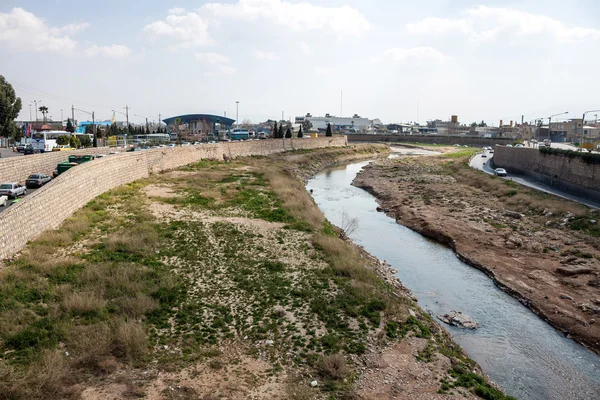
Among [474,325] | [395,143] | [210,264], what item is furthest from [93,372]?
[395,143]

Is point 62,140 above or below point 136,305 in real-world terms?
above

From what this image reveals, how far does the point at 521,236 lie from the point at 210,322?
22586mm

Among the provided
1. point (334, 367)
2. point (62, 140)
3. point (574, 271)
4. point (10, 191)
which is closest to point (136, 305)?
point (334, 367)

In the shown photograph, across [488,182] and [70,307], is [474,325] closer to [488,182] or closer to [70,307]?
[70,307]

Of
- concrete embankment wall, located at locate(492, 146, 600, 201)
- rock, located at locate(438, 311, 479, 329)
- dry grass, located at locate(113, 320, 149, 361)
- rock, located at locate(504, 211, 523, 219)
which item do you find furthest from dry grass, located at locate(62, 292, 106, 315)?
concrete embankment wall, located at locate(492, 146, 600, 201)

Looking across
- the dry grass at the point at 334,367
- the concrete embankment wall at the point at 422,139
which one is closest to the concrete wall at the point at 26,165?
the dry grass at the point at 334,367

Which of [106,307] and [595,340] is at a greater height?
[106,307]

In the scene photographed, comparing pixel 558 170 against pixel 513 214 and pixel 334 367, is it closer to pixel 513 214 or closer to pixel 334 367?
pixel 513 214

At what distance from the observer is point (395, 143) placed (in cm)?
15125

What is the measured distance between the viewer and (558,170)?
47.8 m

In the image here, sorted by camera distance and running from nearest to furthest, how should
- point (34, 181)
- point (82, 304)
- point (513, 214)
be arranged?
point (82, 304)
point (34, 181)
point (513, 214)

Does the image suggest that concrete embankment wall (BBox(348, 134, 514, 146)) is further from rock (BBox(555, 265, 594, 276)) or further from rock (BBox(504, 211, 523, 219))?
rock (BBox(555, 265, 594, 276))

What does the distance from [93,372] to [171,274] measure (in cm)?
662

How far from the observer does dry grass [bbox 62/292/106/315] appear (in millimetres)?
14438
